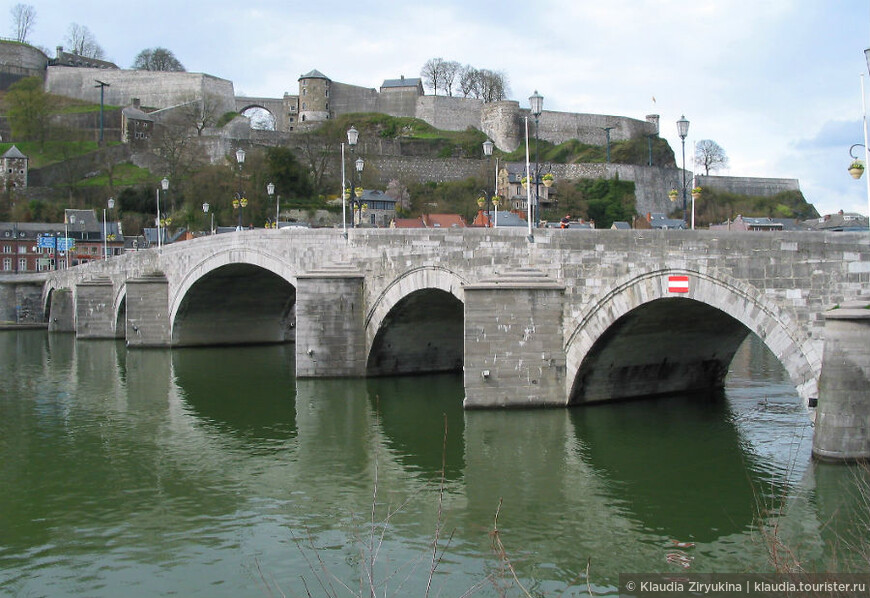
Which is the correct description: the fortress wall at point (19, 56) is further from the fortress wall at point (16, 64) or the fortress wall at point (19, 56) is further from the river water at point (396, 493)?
the river water at point (396, 493)

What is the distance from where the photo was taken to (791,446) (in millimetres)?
14992

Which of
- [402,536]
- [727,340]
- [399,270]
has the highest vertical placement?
[399,270]

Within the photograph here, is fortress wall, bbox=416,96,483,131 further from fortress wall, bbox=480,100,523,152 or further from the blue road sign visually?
the blue road sign

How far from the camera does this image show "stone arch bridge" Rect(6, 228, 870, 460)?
13484mm

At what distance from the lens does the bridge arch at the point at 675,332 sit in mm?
13742

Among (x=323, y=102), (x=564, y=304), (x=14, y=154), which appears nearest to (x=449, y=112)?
(x=323, y=102)

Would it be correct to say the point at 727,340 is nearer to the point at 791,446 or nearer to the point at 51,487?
Answer: the point at 791,446

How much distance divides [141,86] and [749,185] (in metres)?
56.1

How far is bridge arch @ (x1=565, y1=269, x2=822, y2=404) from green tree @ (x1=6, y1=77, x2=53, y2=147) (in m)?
73.4

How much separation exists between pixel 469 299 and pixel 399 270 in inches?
169

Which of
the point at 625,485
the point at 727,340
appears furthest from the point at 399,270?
the point at 625,485

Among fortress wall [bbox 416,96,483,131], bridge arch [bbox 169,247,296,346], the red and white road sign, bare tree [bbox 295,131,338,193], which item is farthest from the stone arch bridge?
fortress wall [bbox 416,96,483,131]

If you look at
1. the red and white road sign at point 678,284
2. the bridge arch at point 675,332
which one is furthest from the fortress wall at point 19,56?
the red and white road sign at point 678,284

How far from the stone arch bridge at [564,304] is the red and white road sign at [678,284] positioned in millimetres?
20
